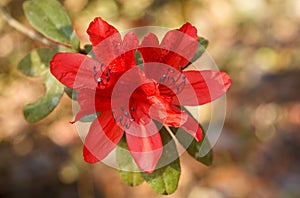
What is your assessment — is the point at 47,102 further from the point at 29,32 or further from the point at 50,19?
the point at 29,32

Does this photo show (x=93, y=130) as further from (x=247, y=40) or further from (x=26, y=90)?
(x=247, y=40)

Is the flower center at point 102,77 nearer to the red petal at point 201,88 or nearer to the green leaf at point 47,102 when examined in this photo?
the red petal at point 201,88

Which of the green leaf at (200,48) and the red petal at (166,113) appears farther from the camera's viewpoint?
the green leaf at (200,48)

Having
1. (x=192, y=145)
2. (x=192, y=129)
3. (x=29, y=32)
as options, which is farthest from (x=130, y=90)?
(x=29, y=32)

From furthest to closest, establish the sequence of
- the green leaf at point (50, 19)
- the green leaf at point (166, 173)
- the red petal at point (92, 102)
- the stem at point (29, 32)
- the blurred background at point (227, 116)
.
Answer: the blurred background at point (227, 116)
the stem at point (29, 32)
the green leaf at point (50, 19)
the green leaf at point (166, 173)
the red petal at point (92, 102)

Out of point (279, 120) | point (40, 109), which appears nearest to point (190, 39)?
point (40, 109)

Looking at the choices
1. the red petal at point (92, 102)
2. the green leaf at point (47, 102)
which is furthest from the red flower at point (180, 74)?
the green leaf at point (47, 102)

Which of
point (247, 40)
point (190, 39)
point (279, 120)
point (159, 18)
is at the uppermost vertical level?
point (190, 39)
